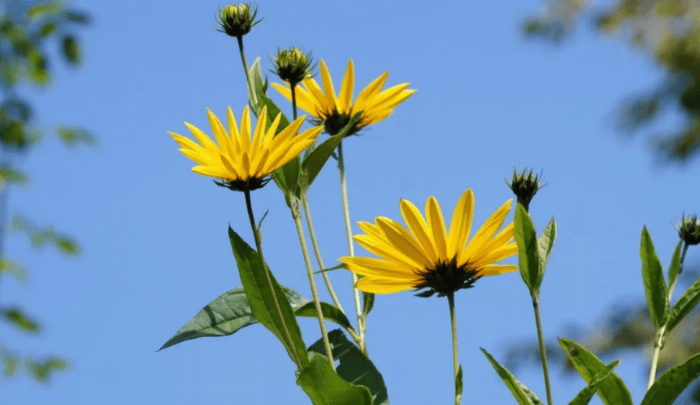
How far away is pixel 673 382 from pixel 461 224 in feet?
0.48

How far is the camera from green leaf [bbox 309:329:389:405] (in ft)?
1.63

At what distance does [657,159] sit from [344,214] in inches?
230

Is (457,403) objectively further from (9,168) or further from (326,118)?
(9,168)

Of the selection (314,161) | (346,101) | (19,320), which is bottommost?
(314,161)

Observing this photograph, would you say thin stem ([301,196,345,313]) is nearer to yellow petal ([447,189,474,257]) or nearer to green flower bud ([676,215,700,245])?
yellow petal ([447,189,474,257])

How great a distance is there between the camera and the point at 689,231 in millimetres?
600

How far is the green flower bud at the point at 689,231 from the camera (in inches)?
23.5

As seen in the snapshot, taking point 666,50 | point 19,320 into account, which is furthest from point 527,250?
point 666,50

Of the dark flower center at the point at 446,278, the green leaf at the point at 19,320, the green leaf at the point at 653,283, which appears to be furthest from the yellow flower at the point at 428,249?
the green leaf at the point at 19,320

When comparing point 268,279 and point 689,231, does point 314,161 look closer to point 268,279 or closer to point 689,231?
point 268,279

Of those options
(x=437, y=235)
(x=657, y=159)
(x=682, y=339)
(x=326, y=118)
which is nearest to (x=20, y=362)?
(x=326, y=118)

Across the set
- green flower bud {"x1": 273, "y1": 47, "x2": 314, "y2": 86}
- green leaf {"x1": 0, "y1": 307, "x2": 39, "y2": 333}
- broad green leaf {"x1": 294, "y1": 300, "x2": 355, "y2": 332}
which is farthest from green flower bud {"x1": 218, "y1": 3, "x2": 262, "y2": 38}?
green leaf {"x1": 0, "y1": 307, "x2": 39, "y2": 333}

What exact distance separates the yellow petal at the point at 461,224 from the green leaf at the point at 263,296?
0.10 metres

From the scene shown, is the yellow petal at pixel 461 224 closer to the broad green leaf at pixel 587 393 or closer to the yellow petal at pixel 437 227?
the yellow petal at pixel 437 227
